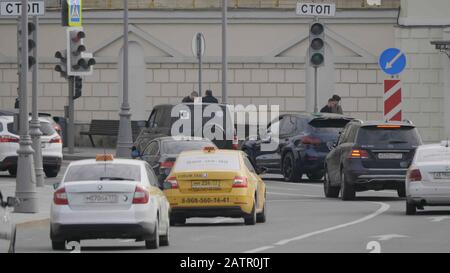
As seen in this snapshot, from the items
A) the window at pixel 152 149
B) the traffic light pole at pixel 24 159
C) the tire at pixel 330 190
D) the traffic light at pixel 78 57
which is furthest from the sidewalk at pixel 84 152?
the traffic light pole at pixel 24 159

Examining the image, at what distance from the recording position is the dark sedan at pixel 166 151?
34594mm

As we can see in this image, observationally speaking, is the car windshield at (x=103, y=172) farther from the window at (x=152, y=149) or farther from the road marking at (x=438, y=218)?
the window at (x=152, y=149)

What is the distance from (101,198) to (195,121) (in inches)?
832

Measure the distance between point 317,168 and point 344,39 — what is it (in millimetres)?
14889

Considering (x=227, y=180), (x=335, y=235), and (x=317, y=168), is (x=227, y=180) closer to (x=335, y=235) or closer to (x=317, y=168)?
(x=335, y=235)

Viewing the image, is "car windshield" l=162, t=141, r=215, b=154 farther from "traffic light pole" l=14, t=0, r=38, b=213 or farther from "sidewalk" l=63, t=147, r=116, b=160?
"sidewalk" l=63, t=147, r=116, b=160

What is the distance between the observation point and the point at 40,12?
35.8 meters

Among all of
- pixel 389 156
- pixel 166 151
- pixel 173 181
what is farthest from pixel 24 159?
pixel 389 156

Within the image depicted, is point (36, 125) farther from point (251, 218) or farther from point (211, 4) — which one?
point (211, 4)

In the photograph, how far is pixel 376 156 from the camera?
3491 cm

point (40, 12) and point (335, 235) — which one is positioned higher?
point (40, 12)

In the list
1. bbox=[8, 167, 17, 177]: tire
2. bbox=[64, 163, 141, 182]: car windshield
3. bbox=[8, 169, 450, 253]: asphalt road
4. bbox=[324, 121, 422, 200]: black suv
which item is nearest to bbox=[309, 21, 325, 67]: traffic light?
bbox=[324, 121, 422, 200]: black suv

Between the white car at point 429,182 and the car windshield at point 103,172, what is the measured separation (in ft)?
25.6
